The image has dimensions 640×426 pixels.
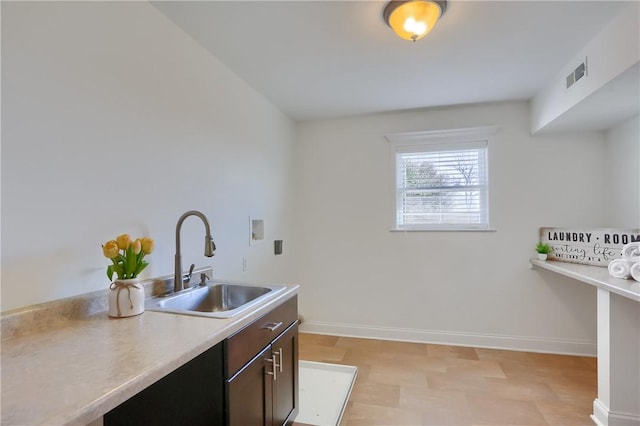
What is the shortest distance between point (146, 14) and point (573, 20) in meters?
2.32

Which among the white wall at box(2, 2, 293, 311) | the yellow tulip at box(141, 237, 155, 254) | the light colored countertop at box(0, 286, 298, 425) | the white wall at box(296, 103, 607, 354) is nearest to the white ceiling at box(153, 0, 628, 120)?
the white wall at box(2, 2, 293, 311)

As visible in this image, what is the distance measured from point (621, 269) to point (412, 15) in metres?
2.05

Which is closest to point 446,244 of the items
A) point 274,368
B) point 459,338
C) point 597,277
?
point 459,338

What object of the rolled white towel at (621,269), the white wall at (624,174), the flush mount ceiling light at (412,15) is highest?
the flush mount ceiling light at (412,15)

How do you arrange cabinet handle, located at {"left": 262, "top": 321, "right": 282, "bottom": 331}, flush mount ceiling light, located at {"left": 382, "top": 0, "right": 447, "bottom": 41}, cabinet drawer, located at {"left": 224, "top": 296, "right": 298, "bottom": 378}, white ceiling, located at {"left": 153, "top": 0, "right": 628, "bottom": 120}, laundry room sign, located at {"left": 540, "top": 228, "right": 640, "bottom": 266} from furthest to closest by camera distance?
laundry room sign, located at {"left": 540, "top": 228, "right": 640, "bottom": 266} → white ceiling, located at {"left": 153, "top": 0, "right": 628, "bottom": 120} → flush mount ceiling light, located at {"left": 382, "top": 0, "right": 447, "bottom": 41} → cabinet handle, located at {"left": 262, "top": 321, "right": 282, "bottom": 331} → cabinet drawer, located at {"left": 224, "top": 296, "right": 298, "bottom": 378}

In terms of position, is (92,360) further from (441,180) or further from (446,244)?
(441,180)

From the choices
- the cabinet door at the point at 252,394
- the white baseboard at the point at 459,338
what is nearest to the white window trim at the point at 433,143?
the white baseboard at the point at 459,338

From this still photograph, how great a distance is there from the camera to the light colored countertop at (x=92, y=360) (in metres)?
0.67

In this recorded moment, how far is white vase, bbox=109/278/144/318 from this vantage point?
1.26m

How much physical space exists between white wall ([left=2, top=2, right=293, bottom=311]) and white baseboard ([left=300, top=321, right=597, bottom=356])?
1.67m

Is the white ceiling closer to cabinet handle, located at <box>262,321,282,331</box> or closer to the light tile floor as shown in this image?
cabinet handle, located at <box>262,321,282,331</box>

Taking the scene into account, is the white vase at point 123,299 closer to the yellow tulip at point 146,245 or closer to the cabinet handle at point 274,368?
the yellow tulip at point 146,245

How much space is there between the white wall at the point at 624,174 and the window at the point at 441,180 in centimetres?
98

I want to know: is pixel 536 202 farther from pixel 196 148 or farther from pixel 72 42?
pixel 72 42
